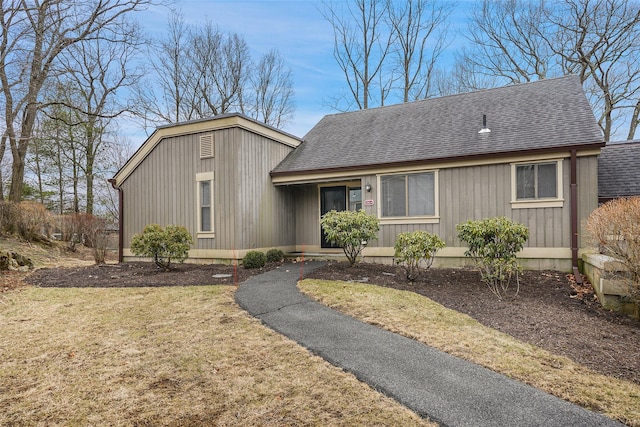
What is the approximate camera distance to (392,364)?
3574 mm

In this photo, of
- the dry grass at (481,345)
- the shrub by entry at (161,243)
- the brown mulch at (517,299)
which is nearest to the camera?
the dry grass at (481,345)

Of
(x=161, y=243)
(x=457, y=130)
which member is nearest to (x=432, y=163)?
(x=457, y=130)

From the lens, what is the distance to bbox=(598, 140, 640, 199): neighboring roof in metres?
8.85

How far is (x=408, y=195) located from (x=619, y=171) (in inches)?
213

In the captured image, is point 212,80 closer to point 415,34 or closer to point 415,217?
point 415,34

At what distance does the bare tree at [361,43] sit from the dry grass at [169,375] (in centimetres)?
1940

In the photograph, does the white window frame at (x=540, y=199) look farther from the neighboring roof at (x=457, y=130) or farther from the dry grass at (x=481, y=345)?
the dry grass at (x=481, y=345)

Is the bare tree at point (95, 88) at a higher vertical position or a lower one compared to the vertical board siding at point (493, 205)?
higher

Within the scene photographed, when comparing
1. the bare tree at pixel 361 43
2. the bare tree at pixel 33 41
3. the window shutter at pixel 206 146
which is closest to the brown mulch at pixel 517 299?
the window shutter at pixel 206 146

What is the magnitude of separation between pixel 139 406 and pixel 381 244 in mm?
7888

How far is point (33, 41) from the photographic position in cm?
1237

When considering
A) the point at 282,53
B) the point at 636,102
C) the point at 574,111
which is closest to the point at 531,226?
the point at 574,111

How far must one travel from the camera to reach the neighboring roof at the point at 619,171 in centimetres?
885

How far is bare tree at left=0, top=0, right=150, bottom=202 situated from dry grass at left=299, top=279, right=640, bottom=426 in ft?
40.7
